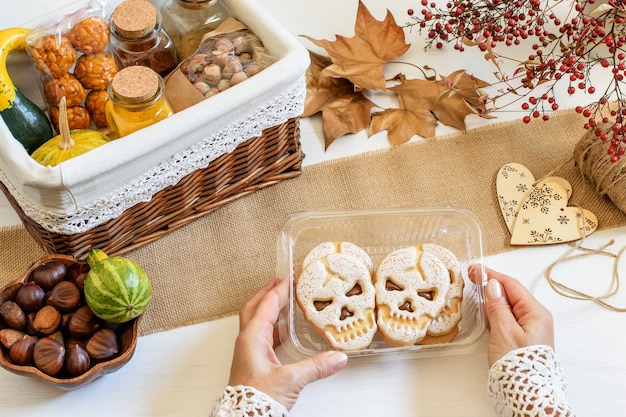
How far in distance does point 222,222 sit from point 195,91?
243mm

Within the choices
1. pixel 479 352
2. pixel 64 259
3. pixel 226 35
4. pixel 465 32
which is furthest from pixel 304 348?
pixel 465 32

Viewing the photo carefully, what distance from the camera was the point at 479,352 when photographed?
39.1 inches

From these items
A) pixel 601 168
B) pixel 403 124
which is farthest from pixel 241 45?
pixel 601 168

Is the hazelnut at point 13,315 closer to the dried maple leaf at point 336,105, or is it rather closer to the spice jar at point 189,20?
the spice jar at point 189,20

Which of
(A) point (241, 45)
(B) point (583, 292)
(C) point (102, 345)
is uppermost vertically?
(A) point (241, 45)

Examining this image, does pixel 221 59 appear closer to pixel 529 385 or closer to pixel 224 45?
pixel 224 45

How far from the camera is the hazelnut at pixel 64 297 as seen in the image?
924 mm

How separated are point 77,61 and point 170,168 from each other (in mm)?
246

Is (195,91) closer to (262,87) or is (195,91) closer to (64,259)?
(262,87)

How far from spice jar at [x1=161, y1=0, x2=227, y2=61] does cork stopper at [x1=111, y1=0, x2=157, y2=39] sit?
8 centimetres

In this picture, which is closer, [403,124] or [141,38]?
[141,38]

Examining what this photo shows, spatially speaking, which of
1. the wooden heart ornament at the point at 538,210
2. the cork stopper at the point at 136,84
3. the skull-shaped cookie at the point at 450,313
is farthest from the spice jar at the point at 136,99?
the wooden heart ornament at the point at 538,210

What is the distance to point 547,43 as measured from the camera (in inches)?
43.5

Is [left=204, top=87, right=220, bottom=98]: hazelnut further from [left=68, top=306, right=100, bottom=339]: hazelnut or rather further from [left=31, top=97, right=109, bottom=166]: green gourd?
[left=68, top=306, right=100, bottom=339]: hazelnut
